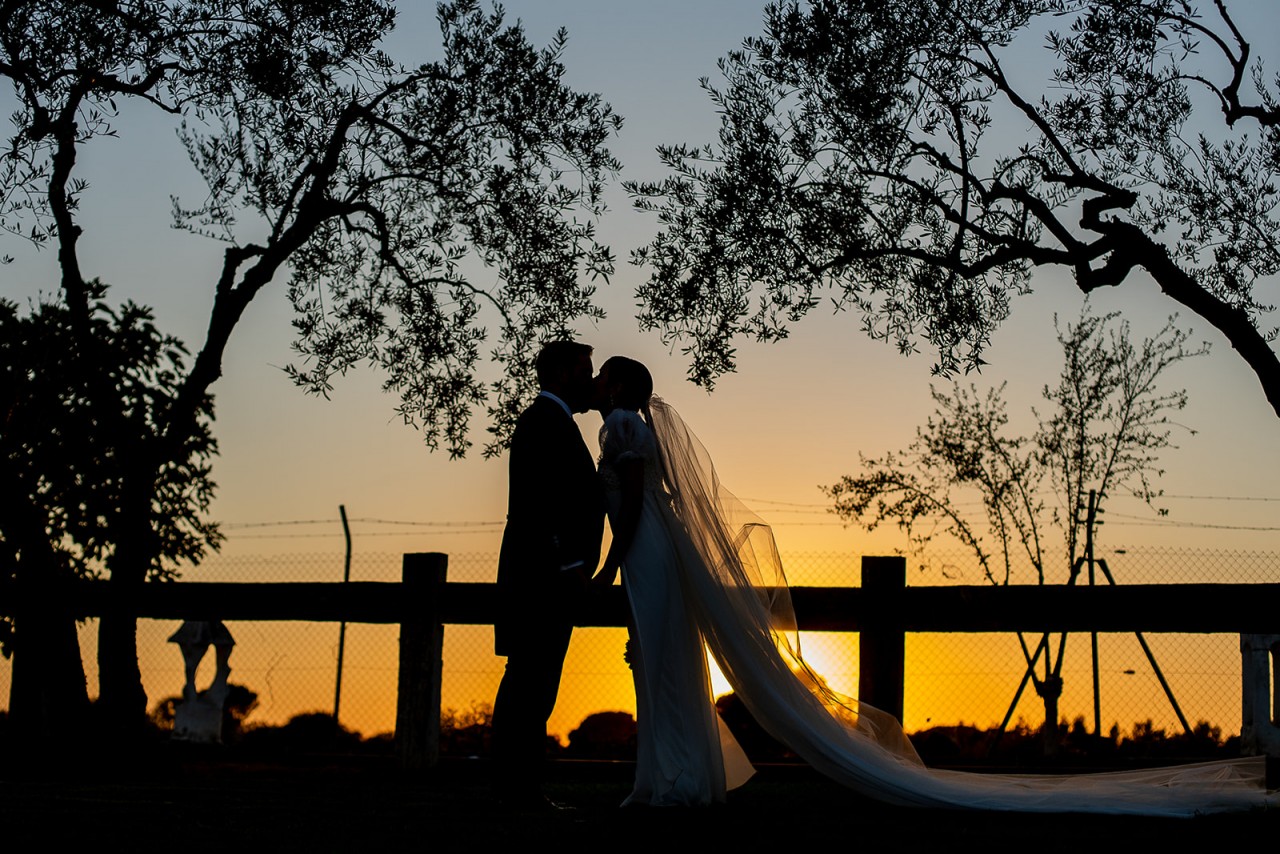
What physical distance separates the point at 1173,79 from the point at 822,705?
29.2ft

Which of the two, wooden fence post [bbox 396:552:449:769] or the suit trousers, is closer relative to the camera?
the suit trousers

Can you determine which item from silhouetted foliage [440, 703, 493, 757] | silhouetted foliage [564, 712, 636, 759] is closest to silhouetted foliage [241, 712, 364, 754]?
silhouetted foliage [440, 703, 493, 757]

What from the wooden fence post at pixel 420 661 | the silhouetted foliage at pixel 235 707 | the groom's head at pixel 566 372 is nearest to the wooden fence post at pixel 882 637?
the groom's head at pixel 566 372

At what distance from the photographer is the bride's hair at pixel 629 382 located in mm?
7668

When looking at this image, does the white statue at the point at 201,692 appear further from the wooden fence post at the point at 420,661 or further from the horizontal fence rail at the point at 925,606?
the wooden fence post at the point at 420,661

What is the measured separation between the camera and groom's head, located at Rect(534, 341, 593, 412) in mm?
7672

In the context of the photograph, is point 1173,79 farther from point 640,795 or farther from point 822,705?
point 640,795

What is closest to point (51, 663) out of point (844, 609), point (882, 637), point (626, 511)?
point (626, 511)

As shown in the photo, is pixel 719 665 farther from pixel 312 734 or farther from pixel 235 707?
pixel 235 707

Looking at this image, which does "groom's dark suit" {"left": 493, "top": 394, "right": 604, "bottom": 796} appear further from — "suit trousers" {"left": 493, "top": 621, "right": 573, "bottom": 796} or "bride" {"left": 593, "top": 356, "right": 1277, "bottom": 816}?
"bride" {"left": 593, "top": 356, "right": 1277, "bottom": 816}

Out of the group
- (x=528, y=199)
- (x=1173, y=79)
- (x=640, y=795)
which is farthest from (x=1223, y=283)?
(x=640, y=795)

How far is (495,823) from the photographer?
6441mm

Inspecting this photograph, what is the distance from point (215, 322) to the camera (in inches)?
495

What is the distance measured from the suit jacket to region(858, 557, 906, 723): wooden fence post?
2.43 metres
